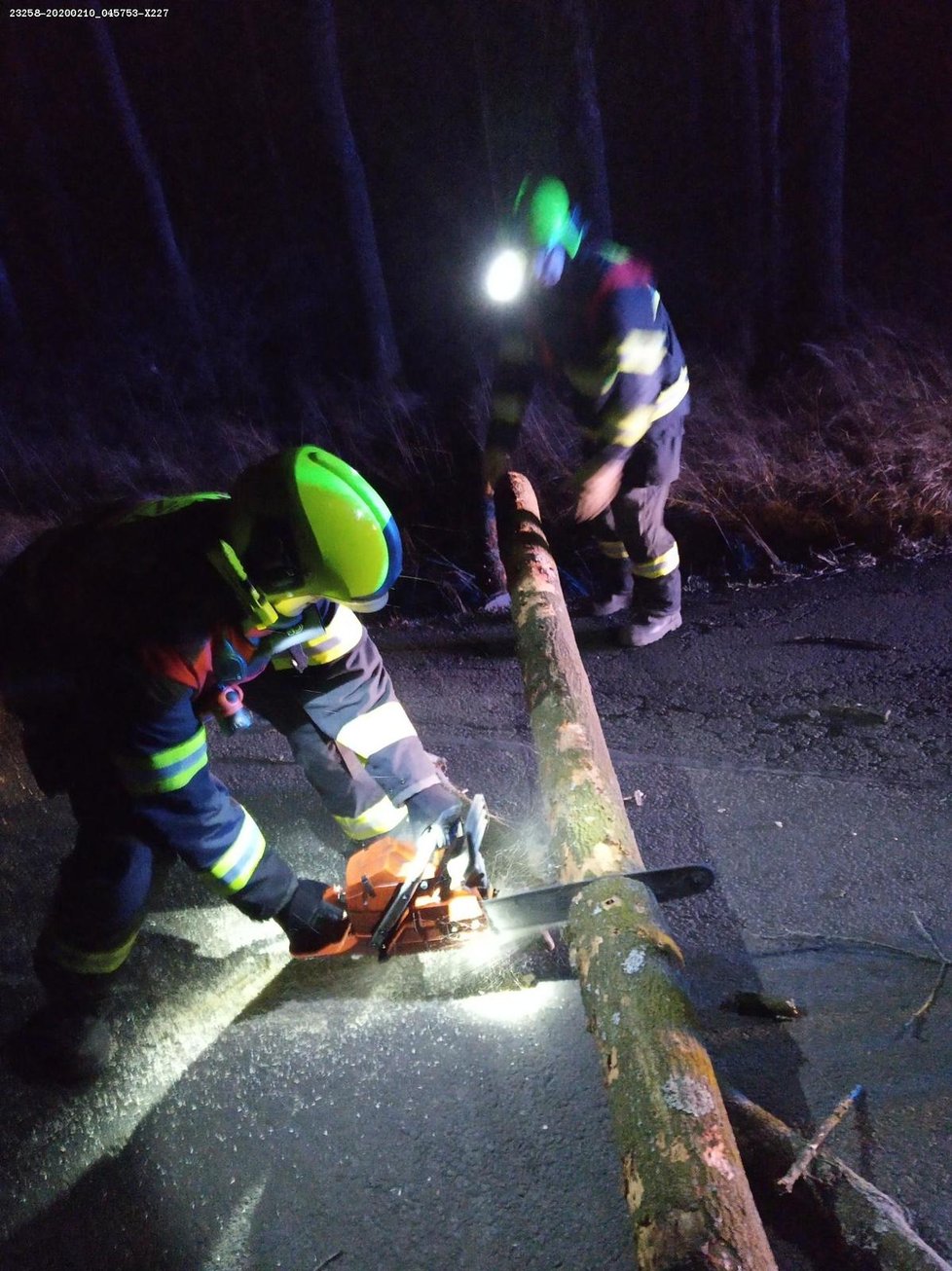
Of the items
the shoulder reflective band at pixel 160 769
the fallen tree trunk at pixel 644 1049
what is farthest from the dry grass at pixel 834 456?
the shoulder reflective band at pixel 160 769

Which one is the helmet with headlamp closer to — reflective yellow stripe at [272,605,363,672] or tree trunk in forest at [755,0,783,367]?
reflective yellow stripe at [272,605,363,672]

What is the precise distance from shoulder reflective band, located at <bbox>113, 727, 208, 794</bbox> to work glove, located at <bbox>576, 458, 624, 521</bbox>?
2.25 metres

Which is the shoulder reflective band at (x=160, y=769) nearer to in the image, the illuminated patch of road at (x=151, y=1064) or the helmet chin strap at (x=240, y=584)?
the helmet chin strap at (x=240, y=584)

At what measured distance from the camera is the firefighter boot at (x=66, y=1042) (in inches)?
94.0

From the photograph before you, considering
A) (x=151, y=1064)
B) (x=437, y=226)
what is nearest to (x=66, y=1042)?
(x=151, y=1064)

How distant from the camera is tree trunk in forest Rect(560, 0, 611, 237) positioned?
26.1ft

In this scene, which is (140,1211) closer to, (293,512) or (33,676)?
(33,676)

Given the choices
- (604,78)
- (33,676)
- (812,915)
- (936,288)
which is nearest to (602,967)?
(812,915)

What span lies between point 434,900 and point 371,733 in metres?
0.59

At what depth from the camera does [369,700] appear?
266cm

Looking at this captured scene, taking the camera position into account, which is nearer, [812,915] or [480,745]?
[812,915]

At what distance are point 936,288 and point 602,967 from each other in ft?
36.6

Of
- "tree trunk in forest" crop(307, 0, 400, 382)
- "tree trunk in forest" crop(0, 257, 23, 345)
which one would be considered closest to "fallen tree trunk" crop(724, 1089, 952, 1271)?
"tree trunk in forest" crop(307, 0, 400, 382)

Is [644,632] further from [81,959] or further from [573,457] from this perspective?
[81,959]
